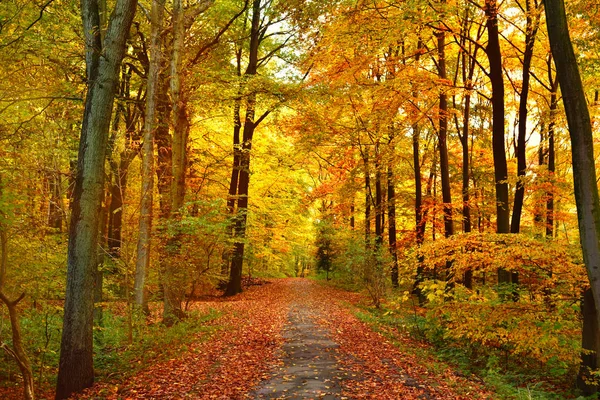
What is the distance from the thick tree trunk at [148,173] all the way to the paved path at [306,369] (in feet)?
12.6

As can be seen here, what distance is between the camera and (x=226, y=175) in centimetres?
2469

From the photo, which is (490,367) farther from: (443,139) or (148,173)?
(443,139)

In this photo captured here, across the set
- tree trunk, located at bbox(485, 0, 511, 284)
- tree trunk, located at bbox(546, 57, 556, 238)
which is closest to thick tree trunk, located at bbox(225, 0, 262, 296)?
tree trunk, located at bbox(485, 0, 511, 284)

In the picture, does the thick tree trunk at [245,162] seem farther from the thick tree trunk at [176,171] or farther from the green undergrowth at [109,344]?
the green undergrowth at [109,344]

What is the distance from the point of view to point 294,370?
24.6 feet

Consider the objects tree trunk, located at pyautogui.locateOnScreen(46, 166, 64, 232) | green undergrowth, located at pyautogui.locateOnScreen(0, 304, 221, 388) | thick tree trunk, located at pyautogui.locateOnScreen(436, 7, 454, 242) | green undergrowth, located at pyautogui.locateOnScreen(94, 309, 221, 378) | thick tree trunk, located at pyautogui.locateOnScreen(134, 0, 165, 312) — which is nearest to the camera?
green undergrowth, located at pyautogui.locateOnScreen(0, 304, 221, 388)

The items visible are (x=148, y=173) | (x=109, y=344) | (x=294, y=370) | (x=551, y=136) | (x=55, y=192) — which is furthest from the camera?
(x=551, y=136)

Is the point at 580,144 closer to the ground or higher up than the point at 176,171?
closer to the ground

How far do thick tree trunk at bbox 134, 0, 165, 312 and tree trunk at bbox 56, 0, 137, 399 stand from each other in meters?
3.06

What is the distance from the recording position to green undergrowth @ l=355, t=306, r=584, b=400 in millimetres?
7047

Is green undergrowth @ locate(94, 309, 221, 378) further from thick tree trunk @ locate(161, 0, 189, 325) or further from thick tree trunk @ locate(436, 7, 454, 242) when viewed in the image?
thick tree trunk @ locate(436, 7, 454, 242)

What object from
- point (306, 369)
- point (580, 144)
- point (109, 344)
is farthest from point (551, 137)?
point (109, 344)

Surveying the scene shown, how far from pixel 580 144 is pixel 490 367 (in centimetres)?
492

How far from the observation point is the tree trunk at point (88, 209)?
20.7ft
